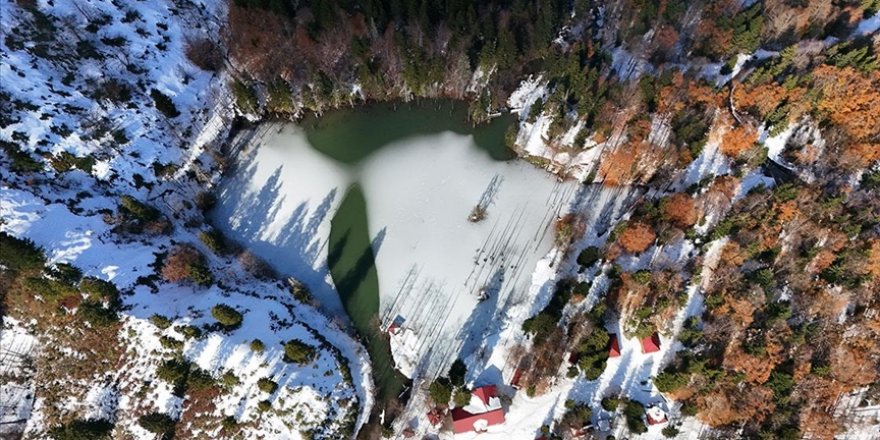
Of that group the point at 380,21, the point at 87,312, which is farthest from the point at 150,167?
the point at 380,21

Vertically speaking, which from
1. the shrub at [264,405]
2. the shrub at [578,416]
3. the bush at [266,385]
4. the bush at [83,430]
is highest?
the shrub at [578,416]

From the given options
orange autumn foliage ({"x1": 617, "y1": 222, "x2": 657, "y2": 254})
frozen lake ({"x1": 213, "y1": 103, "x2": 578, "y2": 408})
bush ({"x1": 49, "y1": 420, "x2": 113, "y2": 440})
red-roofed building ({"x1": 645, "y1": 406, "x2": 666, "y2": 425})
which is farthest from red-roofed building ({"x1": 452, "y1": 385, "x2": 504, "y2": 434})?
bush ({"x1": 49, "y1": 420, "x2": 113, "y2": 440})

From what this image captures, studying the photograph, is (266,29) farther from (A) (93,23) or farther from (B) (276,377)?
(B) (276,377)

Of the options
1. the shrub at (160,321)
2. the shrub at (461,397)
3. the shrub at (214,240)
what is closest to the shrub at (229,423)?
the shrub at (160,321)

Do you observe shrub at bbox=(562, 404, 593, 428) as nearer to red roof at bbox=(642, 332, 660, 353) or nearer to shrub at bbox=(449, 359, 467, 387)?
red roof at bbox=(642, 332, 660, 353)

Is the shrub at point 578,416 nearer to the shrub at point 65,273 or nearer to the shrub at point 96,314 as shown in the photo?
the shrub at point 96,314
